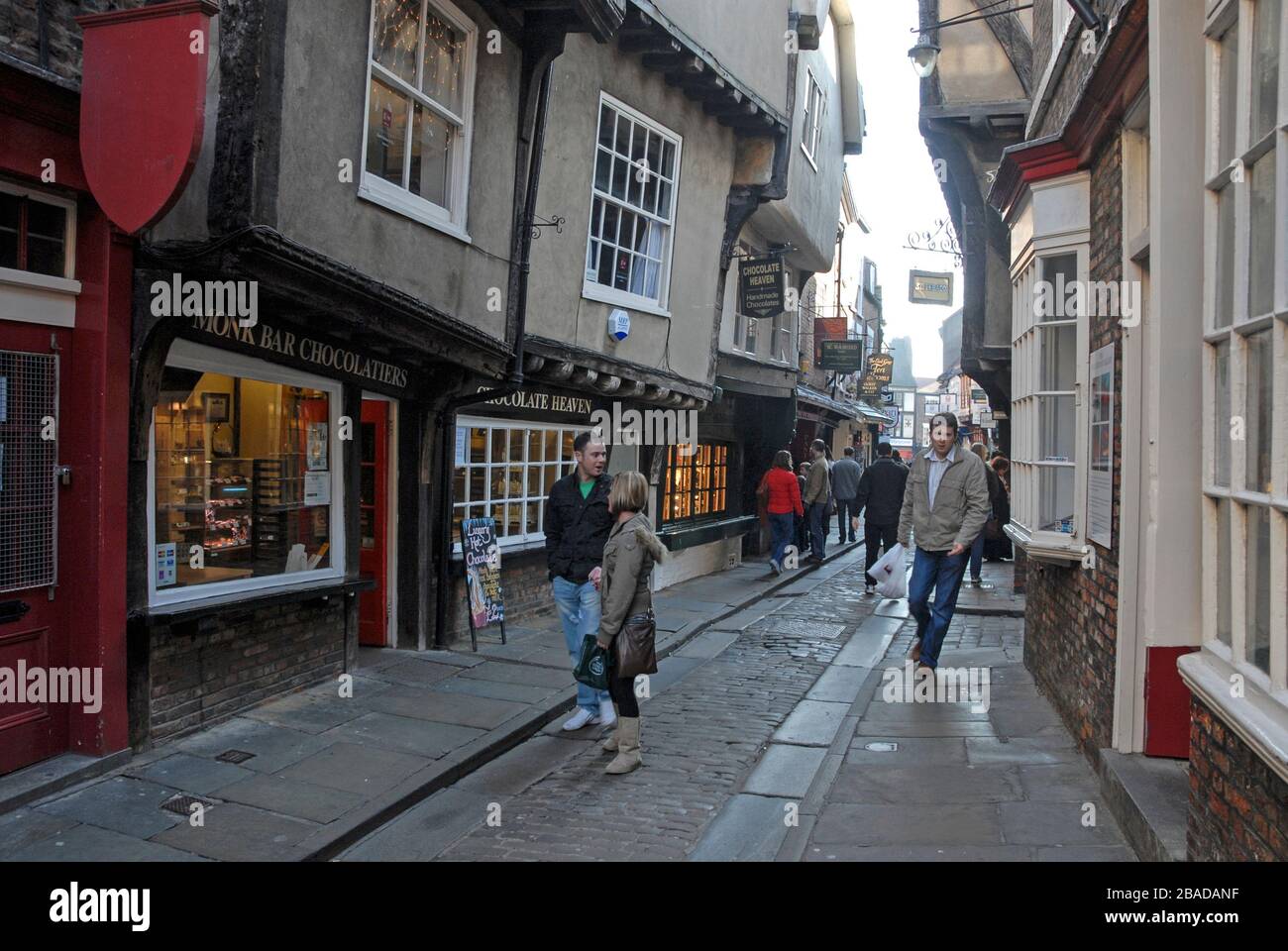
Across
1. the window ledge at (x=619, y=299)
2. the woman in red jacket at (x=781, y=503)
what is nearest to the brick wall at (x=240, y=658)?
the window ledge at (x=619, y=299)

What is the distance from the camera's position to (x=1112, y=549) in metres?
5.56

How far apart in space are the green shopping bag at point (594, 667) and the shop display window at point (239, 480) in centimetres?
253

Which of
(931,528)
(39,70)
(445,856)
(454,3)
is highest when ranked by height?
(454,3)

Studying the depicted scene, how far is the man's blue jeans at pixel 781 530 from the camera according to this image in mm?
15375

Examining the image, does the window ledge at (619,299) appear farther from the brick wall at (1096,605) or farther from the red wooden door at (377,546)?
the brick wall at (1096,605)

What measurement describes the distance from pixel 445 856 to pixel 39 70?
172 inches

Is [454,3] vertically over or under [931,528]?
over

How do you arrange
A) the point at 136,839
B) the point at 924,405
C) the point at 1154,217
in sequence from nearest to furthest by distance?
the point at 1154,217
the point at 136,839
the point at 924,405

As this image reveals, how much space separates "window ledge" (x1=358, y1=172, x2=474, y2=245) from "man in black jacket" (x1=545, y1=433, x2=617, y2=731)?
2.07 metres

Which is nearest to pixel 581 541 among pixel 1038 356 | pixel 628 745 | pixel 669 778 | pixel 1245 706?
pixel 628 745

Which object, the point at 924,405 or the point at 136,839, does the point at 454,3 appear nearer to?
the point at 136,839

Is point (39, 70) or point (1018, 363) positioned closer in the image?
point (39, 70)

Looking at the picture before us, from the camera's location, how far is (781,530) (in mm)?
15469

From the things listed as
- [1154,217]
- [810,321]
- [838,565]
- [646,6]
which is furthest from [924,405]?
[1154,217]
